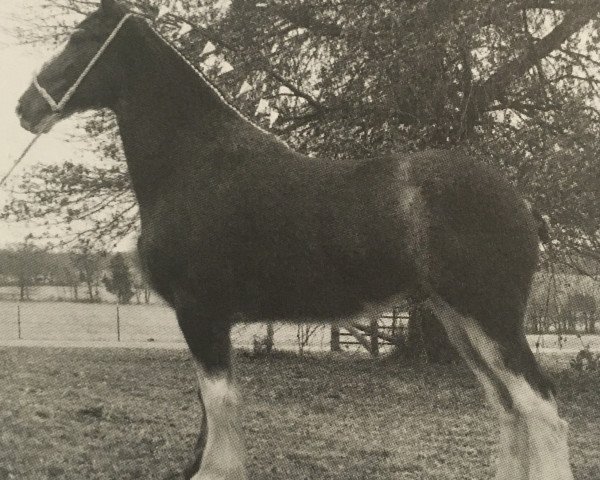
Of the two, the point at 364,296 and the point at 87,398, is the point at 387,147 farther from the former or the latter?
the point at 364,296

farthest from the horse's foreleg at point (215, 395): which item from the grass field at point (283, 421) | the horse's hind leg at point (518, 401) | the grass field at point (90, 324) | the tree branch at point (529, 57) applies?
the grass field at point (90, 324)

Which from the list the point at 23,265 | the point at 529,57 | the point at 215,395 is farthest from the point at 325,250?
the point at 23,265

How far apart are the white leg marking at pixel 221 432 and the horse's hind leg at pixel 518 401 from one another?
4.08 feet

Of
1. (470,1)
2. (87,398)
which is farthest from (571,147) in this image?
(87,398)

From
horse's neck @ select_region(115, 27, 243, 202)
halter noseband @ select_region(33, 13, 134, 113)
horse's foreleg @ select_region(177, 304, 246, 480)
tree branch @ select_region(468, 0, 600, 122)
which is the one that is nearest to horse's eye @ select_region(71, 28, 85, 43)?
halter noseband @ select_region(33, 13, 134, 113)

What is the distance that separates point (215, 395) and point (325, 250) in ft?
3.22

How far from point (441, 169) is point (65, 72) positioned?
7.37 ft

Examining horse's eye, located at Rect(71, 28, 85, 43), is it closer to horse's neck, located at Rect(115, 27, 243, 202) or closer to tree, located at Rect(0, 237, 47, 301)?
horse's neck, located at Rect(115, 27, 243, 202)

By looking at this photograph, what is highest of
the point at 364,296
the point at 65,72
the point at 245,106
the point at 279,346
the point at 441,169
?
the point at 245,106

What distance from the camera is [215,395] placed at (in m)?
3.80

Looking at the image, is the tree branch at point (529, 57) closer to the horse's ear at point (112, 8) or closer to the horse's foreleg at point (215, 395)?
the horse's ear at point (112, 8)

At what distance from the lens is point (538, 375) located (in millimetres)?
3607

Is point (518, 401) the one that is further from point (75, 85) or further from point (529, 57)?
point (529, 57)

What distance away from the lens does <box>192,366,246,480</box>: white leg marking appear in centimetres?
379
